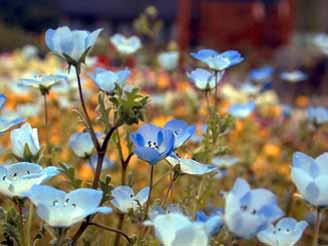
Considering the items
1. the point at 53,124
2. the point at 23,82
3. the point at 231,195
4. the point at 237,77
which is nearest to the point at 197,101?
the point at 53,124

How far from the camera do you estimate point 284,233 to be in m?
0.88

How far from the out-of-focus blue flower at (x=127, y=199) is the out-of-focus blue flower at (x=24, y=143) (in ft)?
0.32

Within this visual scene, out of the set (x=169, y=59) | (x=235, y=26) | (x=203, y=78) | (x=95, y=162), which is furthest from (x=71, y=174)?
(x=235, y=26)

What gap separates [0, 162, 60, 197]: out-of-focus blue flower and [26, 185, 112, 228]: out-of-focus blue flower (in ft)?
0.08

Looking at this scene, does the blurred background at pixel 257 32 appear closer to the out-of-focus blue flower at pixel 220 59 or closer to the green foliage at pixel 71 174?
the out-of-focus blue flower at pixel 220 59

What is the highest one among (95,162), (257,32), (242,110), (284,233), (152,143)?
(152,143)

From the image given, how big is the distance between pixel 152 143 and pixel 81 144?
329 millimetres

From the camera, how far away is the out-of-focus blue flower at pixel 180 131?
34.4 inches

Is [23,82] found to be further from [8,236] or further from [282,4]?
[282,4]

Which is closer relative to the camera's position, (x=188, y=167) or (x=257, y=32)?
(x=188, y=167)

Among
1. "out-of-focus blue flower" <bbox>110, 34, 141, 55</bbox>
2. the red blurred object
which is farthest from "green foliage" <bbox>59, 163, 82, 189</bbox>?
the red blurred object

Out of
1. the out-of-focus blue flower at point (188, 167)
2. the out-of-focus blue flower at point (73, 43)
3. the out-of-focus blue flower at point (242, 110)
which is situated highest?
the out-of-focus blue flower at point (73, 43)

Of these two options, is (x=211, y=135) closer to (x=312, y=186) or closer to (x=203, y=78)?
(x=203, y=78)

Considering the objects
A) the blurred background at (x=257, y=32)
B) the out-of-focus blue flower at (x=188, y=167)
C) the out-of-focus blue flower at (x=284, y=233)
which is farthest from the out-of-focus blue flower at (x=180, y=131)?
the blurred background at (x=257, y=32)
